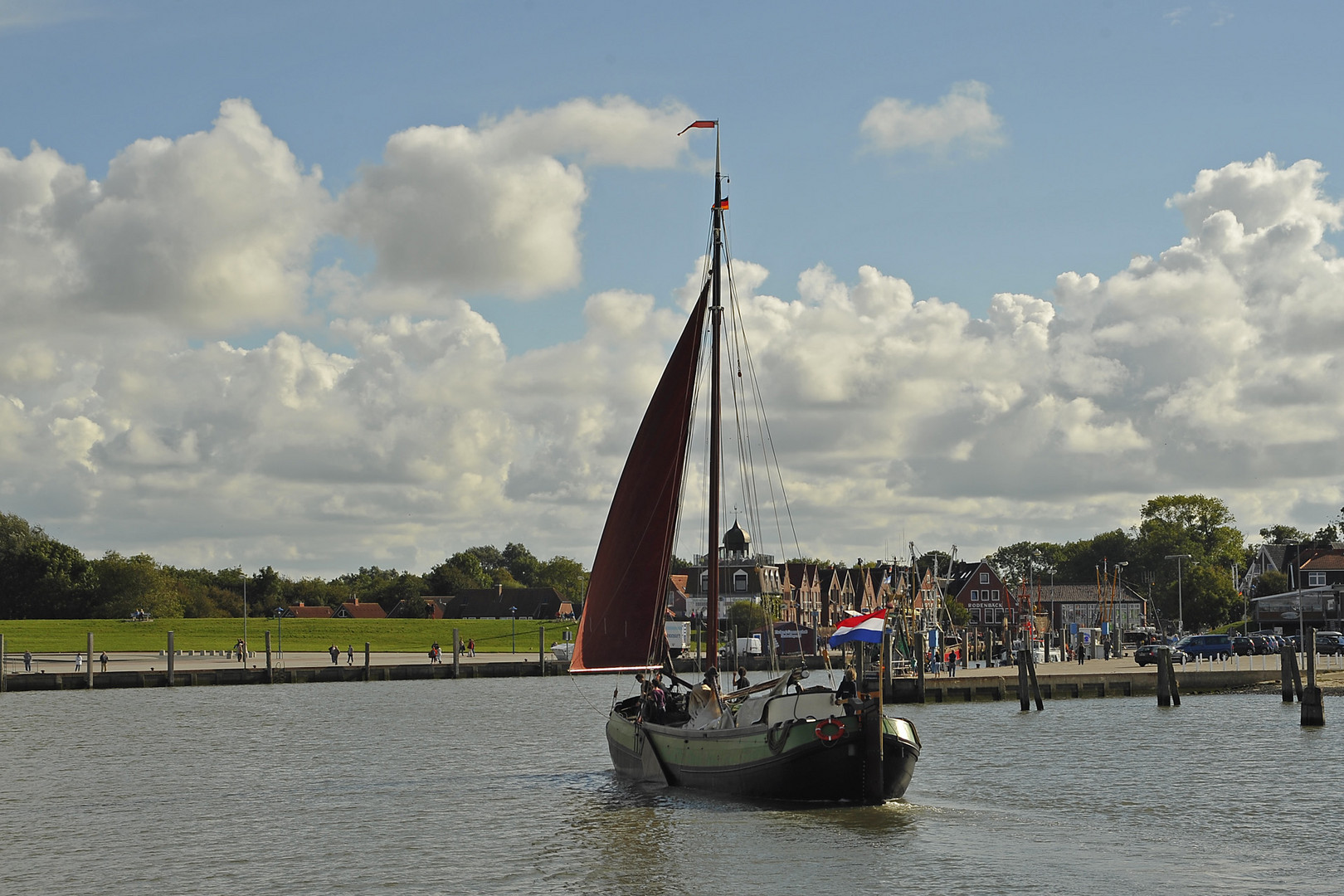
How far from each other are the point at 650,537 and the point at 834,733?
912 centimetres

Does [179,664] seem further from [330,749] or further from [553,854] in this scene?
[553,854]

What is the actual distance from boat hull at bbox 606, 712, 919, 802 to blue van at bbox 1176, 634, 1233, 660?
6685 centimetres

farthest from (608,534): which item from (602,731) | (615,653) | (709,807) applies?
(602,731)

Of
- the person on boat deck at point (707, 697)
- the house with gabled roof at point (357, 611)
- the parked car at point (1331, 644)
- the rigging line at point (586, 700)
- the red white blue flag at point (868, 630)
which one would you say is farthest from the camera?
the house with gabled roof at point (357, 611)

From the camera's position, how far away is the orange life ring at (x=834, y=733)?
2938 centimetres

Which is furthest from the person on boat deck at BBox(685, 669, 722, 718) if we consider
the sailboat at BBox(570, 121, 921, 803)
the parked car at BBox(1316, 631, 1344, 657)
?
the parked car at BBox(1316, 631, 1344, 657)

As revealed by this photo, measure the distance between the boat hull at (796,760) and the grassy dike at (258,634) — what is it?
323 feet

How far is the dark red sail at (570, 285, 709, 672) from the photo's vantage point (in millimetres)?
36531

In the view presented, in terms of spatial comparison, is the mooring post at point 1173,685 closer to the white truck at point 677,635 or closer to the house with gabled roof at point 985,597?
the white truck at point 677,635

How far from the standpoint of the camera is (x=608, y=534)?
37.0 m

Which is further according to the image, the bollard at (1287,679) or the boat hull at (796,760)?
the bollard at (1287,679)

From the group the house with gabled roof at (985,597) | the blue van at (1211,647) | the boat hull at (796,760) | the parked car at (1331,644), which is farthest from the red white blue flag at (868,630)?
the house with gabled roof at (985,597)

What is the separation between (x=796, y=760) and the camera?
29922 millimetres

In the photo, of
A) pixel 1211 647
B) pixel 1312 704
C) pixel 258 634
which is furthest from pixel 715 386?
pixel 258 634
